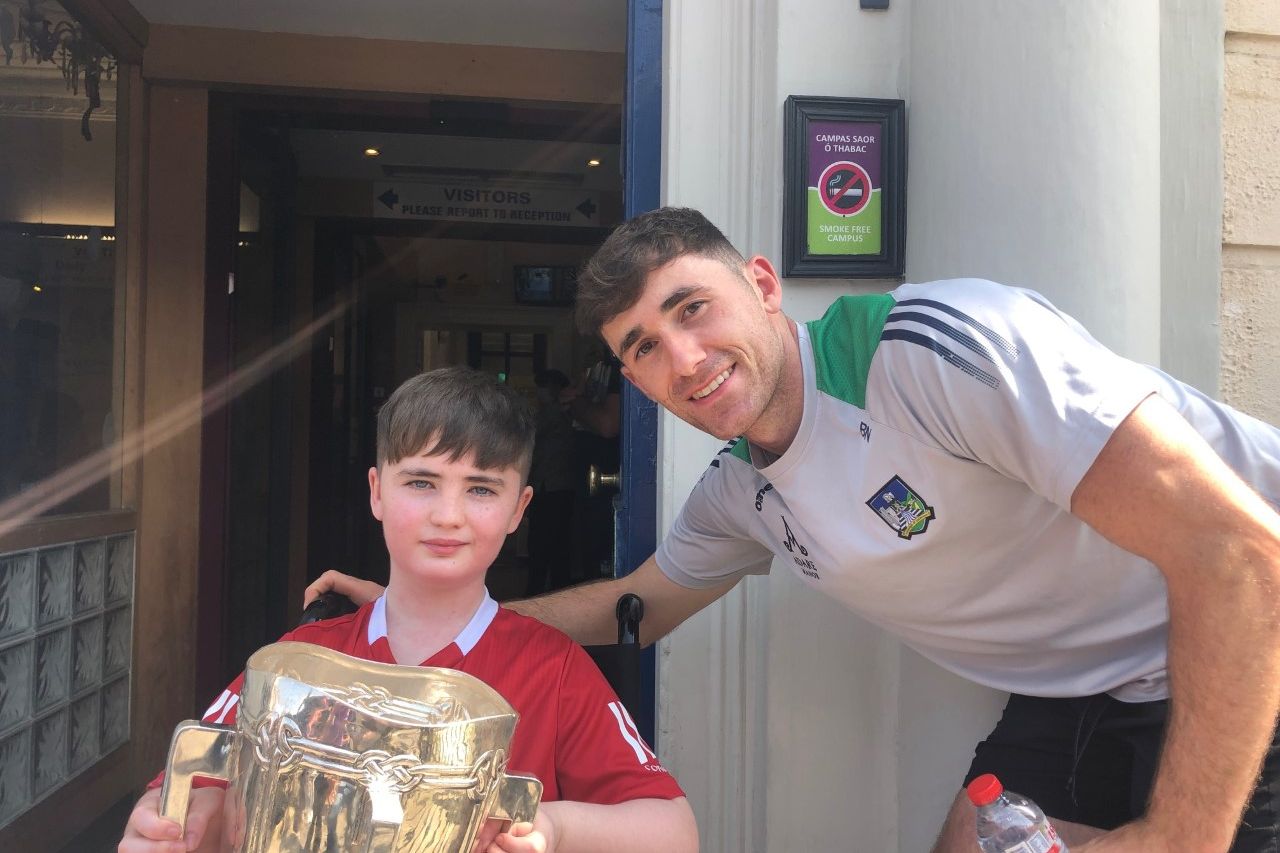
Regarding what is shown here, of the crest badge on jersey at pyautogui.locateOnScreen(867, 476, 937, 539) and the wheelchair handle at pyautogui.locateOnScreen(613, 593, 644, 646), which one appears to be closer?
the crest badge on jersey at pyautogui.locateOnScreen(867, 476, 937, 539)

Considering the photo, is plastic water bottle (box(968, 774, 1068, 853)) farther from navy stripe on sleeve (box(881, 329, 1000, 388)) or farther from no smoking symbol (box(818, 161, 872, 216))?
no smoking symbol (box(818, 161, 872, 216))

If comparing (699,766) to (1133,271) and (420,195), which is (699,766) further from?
(420,195)

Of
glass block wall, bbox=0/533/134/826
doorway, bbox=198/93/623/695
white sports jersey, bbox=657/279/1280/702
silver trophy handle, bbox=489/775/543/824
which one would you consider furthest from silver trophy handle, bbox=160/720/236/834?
doorway, bbox=198/93/623/695

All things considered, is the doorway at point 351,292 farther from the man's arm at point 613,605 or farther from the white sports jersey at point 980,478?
the white sports jersey at point 980,478

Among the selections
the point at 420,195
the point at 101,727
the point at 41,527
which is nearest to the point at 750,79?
the point at 41,527

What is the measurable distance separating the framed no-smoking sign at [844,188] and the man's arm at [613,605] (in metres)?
0.75

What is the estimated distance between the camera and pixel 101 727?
3500 mm

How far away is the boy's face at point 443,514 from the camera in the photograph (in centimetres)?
130

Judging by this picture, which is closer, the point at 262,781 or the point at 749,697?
the point at 262,781

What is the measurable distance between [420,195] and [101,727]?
14.5 ft

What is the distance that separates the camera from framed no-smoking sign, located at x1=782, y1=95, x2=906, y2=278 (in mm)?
2039

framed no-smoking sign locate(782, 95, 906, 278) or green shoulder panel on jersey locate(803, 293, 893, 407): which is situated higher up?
framed no-smoking sign locate(782, 95, 906, 278)

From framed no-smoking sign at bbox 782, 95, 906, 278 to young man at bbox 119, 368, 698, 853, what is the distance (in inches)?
36.0

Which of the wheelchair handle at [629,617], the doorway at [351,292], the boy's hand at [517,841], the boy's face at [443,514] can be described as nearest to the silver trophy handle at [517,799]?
the boy's hand at [517,841]
